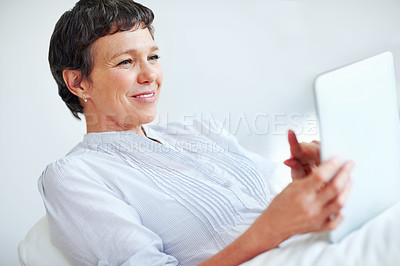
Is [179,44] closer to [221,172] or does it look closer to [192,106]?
[192,106]

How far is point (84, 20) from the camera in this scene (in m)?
1.29

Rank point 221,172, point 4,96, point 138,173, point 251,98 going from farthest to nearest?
point 251,98, point 4,96, point 221,172, point 138,173

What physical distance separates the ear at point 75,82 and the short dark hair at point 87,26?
0.06 ft

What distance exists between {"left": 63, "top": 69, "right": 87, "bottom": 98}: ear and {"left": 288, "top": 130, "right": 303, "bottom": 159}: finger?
684 millimetres

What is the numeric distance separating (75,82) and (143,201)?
439 millimetres

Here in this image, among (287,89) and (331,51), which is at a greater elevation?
(331,51)

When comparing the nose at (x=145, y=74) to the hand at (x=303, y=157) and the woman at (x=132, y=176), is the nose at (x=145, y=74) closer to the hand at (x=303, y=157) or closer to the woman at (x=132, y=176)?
the woman at (x=132, y=176)

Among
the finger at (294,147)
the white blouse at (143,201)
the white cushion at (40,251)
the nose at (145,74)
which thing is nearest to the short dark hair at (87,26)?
the nose at (145,74)

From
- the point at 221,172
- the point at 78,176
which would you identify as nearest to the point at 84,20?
the point at 78,176

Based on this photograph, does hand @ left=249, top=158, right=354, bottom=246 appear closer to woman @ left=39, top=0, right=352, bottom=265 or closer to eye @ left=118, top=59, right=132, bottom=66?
woman @ left=39, top=0, right=352, bottom=265

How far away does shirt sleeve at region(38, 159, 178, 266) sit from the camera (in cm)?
107

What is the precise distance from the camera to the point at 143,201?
1.19m

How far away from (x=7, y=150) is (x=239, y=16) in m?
1.29

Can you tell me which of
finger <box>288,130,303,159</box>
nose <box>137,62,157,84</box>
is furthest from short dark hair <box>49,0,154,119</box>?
finger <box>288,130,303,159</box>
